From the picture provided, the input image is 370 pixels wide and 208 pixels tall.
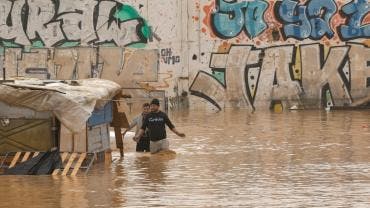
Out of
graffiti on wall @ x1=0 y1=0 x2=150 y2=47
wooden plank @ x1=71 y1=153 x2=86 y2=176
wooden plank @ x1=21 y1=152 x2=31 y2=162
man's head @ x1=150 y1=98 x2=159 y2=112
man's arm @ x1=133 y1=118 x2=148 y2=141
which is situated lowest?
wooden plank @ x1=71 y1=153 x2=86 y2=176

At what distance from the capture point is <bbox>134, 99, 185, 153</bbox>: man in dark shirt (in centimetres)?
1997

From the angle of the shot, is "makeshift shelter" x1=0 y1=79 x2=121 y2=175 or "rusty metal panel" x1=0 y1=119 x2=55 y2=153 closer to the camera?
"makeshift shelter" x1=0 y1=79 x2=121 y2=175

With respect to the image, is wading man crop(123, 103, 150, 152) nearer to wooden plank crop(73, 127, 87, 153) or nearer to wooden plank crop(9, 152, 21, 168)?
wooden plank crop(73, 127, 87, 153)

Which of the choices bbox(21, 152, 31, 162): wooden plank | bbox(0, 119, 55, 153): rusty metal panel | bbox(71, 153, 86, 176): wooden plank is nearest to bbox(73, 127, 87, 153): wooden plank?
bbox(71, 153, 86, 176): wooden plank

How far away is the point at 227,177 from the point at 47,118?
3.44 meters

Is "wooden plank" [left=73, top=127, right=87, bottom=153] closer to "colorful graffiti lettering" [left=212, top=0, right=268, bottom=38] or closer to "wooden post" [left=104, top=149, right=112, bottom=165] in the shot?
"wooden post" [left=104, top=149, right=112, bottom=165]

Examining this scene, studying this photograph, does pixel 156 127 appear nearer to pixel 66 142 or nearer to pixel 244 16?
pixel 66 142

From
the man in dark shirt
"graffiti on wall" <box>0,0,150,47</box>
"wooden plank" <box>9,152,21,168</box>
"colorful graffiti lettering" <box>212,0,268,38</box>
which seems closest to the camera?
"wooden plank" <box>9,152,21,168</box>

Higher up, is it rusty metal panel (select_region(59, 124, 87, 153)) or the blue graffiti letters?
the blue graffiti letters

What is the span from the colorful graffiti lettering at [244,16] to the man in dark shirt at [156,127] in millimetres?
20041

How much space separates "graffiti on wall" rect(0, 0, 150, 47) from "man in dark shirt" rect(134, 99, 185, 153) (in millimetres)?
20027

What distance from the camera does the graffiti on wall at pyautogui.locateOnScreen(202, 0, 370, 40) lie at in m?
39.5

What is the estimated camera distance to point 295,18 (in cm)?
3966

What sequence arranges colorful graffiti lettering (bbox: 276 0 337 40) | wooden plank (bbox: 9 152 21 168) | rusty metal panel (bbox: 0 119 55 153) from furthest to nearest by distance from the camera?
colorful graffiti lettering (bbox: 276 0 337 40), rusty metal panel (bbox: 0 119 55 153), wooden plank (bbox: 9 152 21 168)
